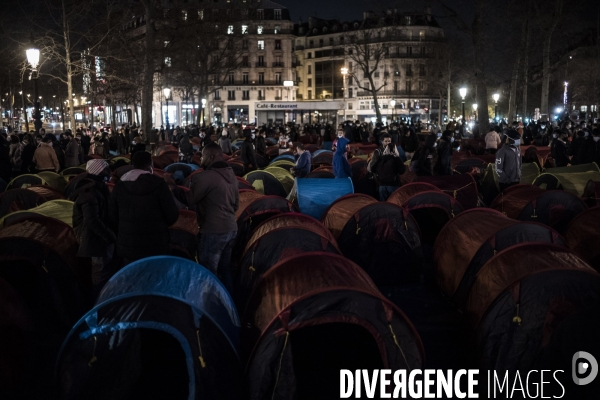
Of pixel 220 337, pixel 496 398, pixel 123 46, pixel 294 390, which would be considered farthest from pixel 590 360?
pixel 123 46

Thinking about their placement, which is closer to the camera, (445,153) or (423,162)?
(423,162)

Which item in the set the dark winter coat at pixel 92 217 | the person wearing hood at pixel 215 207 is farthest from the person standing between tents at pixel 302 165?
the dark winter coat at pixel 92 217

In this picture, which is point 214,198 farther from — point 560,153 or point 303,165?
point 560,153

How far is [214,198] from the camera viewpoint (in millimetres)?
7012

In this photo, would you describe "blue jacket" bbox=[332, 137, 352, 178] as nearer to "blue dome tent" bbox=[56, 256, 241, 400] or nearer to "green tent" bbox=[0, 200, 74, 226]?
"green tent" bbox=[0, 200, 74, 226]

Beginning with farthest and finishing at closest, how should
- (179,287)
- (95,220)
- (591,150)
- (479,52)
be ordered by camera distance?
(479,52), (591,150), (95,220), (179,287)

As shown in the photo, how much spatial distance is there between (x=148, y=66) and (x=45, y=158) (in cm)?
905

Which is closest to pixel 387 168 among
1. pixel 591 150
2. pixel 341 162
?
pixel 341 162

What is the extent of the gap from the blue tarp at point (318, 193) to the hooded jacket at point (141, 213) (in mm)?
5122

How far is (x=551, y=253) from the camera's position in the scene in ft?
20.0

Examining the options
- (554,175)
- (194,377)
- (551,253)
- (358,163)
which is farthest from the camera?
(358,163)

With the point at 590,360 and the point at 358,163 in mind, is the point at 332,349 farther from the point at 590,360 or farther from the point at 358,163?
the point at 358,163

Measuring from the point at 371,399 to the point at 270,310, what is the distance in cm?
116

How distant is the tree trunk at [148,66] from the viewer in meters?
22.6
